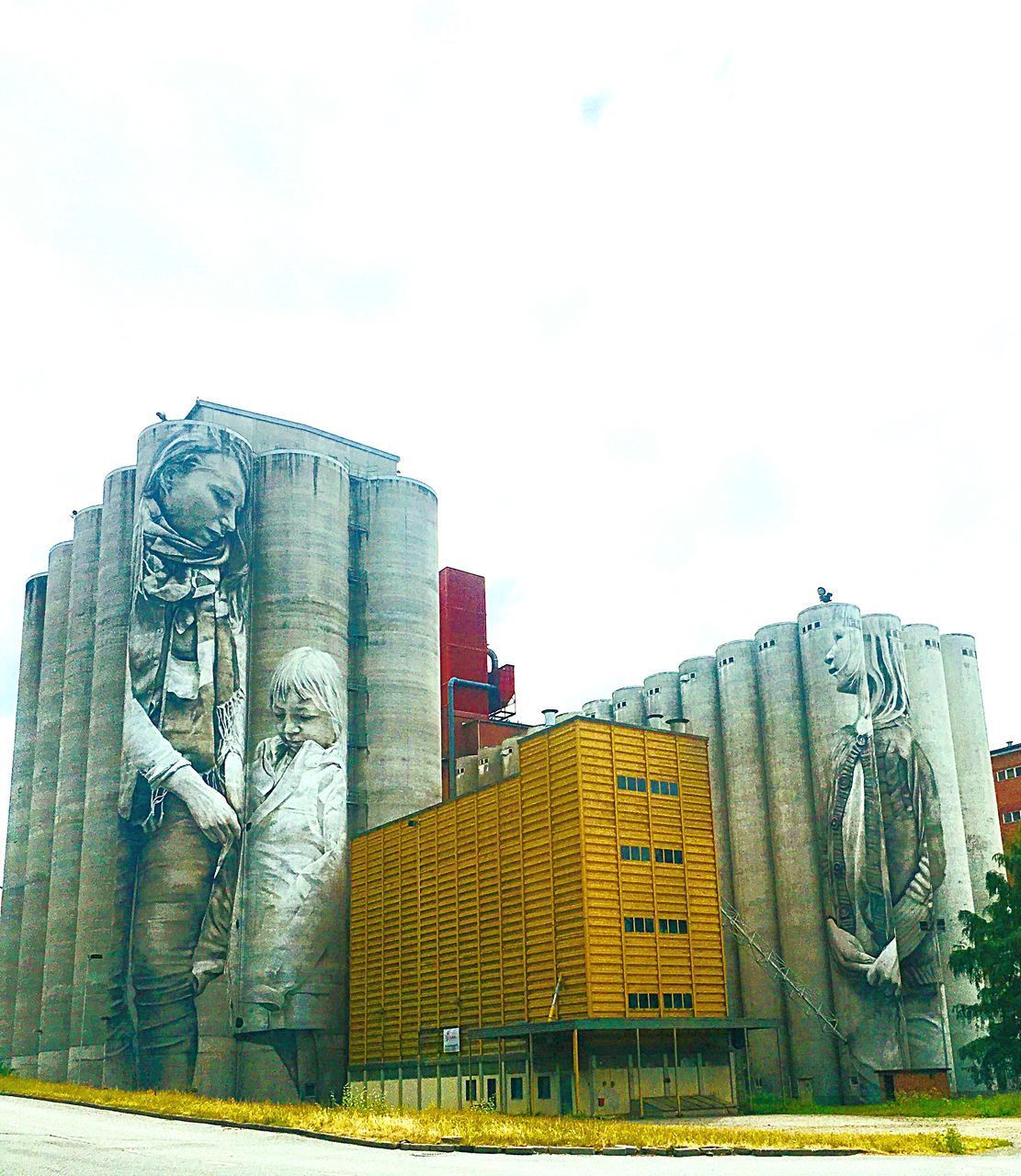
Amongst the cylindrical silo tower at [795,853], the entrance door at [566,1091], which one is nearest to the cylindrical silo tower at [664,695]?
the cylindrical silo tower at [795,853]

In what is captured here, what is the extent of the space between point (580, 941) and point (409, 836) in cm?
1727

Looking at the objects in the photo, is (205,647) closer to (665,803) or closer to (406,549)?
(406,549)

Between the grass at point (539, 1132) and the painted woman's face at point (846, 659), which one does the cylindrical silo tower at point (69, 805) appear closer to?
the grass at point (539, 1132)

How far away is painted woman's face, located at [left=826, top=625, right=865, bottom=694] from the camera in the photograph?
7588cm

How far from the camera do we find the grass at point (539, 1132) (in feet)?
103

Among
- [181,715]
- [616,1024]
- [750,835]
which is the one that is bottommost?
[616,1024]

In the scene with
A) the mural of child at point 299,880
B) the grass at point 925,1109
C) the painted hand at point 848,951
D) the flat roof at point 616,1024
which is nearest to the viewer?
the grass at point 925,1109

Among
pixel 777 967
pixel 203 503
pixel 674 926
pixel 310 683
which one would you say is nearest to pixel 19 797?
pixel 310 683

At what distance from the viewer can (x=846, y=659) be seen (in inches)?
3009

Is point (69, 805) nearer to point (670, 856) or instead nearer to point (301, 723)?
point (301, 723)

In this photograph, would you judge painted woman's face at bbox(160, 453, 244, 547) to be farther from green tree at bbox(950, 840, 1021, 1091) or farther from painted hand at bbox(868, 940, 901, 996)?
green tree at bbox(950, 840, 1021, 1091)

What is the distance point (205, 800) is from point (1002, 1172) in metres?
51.3

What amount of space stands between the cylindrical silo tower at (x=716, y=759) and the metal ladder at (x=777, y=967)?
101 centimetres

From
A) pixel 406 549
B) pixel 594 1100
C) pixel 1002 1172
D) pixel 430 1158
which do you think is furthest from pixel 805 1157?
pixel 406 549
